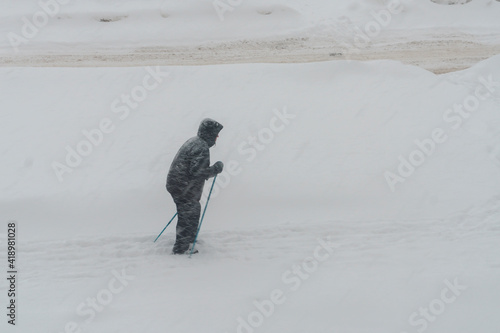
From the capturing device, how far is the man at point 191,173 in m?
5.33

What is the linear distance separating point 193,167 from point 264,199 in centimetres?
168

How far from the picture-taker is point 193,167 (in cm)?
530

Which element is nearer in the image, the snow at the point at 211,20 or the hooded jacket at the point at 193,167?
the hooded jacket at the point at 193,167

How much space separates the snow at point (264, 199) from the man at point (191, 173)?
461mm

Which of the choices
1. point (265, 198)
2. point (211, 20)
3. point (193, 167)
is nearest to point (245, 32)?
point (211, 20)

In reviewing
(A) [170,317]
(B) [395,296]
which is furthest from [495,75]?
(A) [170,317]

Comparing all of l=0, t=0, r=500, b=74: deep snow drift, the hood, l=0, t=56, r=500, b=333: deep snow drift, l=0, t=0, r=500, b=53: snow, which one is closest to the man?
the hood

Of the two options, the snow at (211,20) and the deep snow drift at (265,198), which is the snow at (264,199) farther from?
the snow at (211,20)

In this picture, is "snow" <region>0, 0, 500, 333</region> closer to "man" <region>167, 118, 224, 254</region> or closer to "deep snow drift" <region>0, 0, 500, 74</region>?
"man" <region>167, 118, 224, 254</region>

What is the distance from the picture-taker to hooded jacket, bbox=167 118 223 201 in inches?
209

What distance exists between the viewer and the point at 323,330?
14.0 ft

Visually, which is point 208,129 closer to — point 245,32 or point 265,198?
point 265,198

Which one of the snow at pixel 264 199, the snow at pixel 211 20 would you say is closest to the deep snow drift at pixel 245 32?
the snow at pixel 211 20

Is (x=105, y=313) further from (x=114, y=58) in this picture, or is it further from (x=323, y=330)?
(x=114, y=58)
